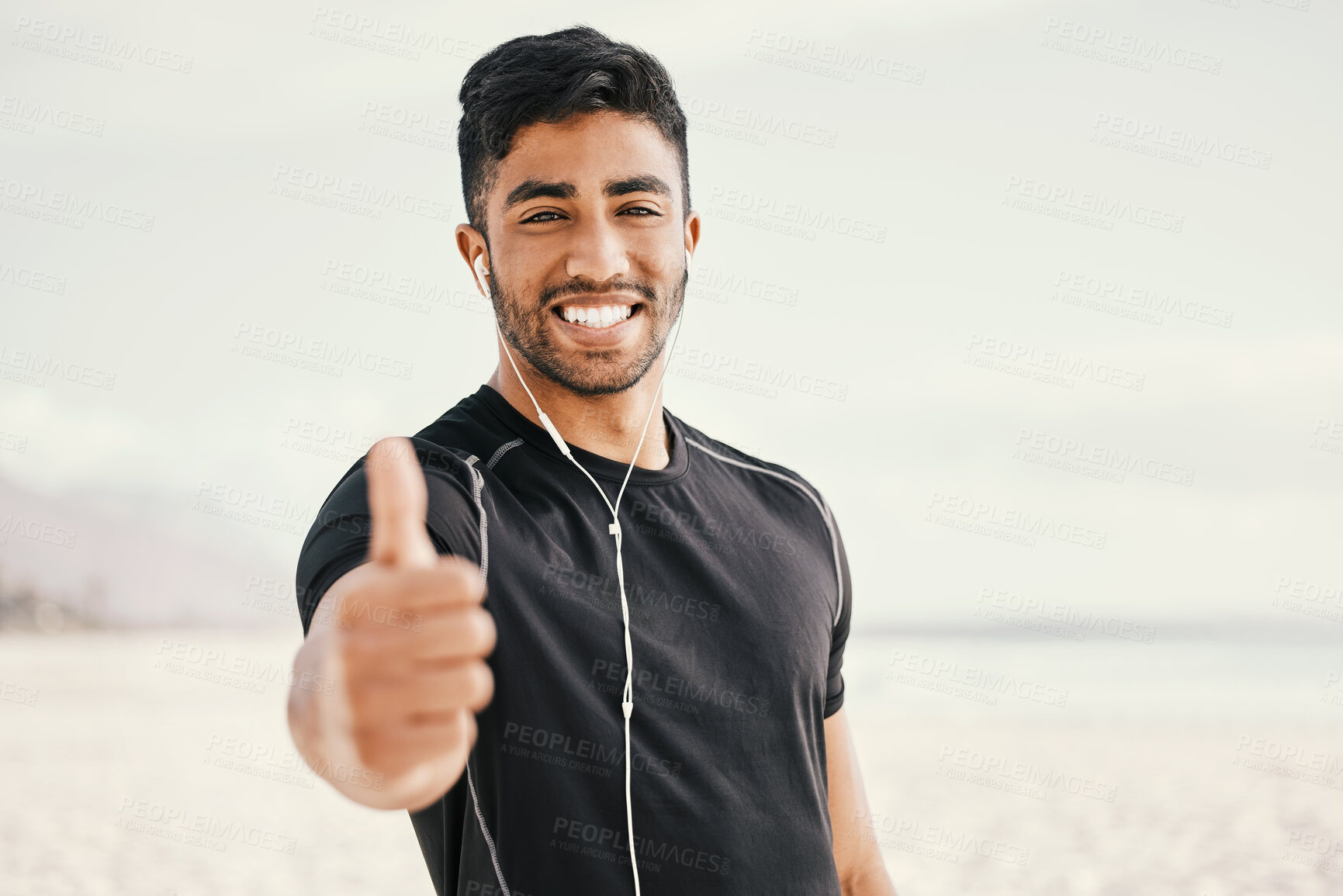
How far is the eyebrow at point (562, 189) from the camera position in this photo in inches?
65.6

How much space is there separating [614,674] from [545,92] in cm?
97

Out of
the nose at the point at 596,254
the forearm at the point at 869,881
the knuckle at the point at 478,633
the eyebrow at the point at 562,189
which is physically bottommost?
→ the forearm at the point at 869,881

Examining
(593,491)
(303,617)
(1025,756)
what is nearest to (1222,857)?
(1025,756)

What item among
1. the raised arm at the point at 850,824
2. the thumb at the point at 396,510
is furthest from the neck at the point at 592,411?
the thumb at the point at 396,510

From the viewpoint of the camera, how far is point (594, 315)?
1.70 m

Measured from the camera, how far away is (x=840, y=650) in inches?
77.5

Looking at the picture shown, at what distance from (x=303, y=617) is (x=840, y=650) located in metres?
1.09

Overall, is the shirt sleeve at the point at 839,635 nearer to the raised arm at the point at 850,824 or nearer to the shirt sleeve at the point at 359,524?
the raised arm at the point at 850,824

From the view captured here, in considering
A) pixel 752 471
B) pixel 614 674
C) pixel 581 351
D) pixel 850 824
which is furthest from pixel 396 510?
pixel 850 824

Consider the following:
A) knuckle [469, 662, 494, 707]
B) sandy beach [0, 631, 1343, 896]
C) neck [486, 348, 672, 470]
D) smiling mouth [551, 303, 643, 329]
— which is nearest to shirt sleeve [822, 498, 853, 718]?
sandy beach [0, 631, 1343, 896]

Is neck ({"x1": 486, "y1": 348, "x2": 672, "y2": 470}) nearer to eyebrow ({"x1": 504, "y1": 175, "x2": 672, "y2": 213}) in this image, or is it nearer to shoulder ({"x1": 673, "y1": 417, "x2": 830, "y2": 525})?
shoulder ({"x1": 673, "y1": 417, "x2": 830, "y2": 525})

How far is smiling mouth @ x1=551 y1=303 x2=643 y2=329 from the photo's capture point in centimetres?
170

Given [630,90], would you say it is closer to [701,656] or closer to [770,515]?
[770,515]

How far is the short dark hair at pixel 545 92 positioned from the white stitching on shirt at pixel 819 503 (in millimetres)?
482
